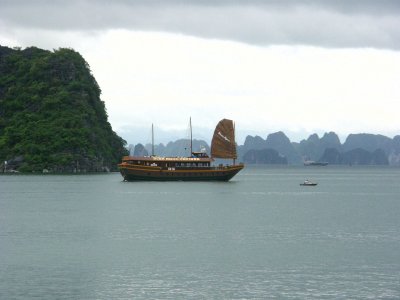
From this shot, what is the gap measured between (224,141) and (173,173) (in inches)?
450

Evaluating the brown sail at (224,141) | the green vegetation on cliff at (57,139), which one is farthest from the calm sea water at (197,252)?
the green vegetation on cliff at (57,139)

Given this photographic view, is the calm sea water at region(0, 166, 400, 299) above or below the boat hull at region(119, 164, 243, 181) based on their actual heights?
below

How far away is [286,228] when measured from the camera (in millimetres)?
57188

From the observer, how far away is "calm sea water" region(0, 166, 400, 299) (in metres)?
33.0

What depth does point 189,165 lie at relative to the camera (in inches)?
5113

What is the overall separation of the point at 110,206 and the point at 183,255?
125 feet

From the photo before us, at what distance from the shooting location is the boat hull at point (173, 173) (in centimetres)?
12900

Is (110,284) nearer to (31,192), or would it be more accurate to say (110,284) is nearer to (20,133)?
(31,192)

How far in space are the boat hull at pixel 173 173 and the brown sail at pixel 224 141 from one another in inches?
151

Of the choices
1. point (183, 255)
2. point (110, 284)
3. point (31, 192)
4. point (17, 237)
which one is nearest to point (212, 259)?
point (183, 255)

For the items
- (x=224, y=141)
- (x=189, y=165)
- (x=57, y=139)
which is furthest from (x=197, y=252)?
(x=57, y=139)

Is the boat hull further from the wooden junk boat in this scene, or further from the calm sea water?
the calm sea water

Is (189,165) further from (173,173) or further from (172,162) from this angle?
(173,173)

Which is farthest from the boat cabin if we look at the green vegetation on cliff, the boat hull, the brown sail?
the green vegetation on cliff
